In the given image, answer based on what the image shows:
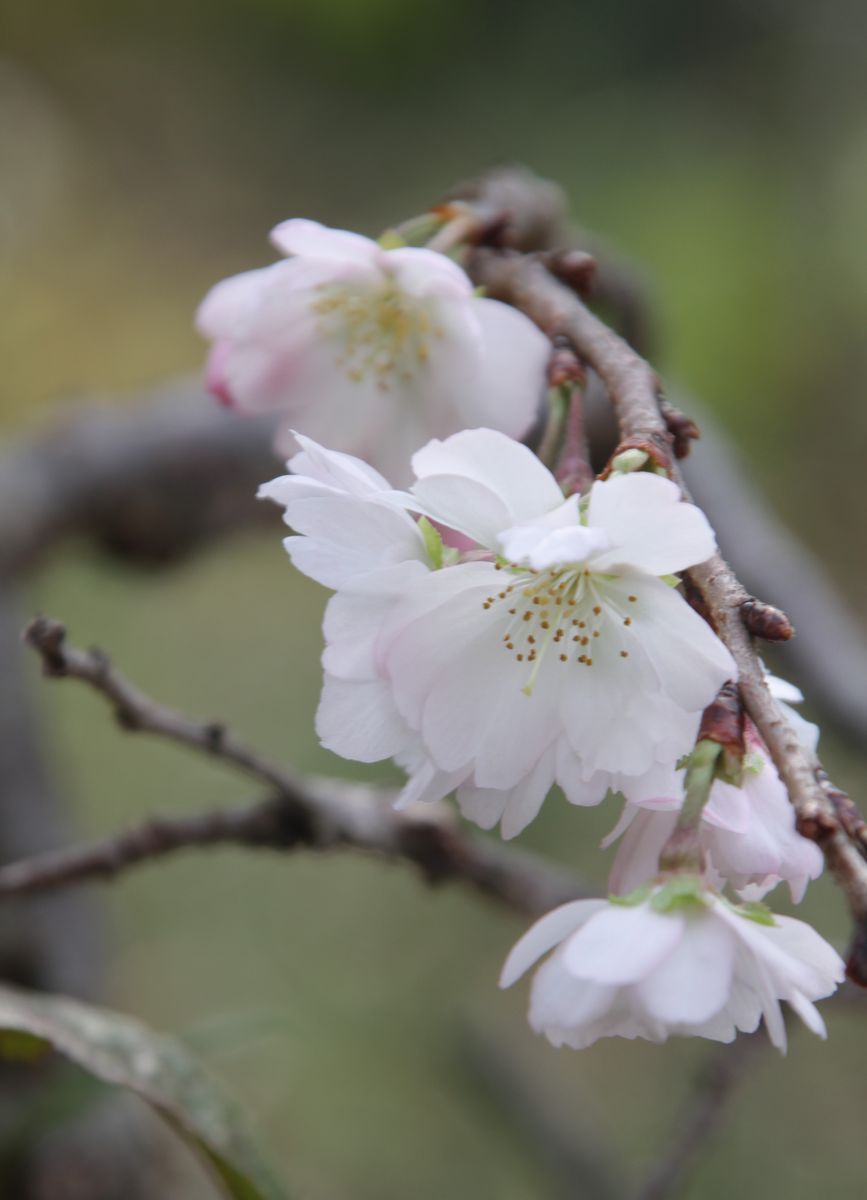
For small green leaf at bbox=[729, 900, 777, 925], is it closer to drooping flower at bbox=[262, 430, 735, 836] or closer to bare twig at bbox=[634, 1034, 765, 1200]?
drooping flower at bbox=[262, 430, 735, 836]

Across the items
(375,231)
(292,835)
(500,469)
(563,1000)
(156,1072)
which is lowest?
(156,1072)

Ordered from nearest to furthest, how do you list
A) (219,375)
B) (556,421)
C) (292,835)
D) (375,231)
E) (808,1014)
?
(808,1014) < (556,421) < (219,375) < (292,835) < (375,231)

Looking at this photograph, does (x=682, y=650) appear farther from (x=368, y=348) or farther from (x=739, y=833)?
(x=368, y=348)

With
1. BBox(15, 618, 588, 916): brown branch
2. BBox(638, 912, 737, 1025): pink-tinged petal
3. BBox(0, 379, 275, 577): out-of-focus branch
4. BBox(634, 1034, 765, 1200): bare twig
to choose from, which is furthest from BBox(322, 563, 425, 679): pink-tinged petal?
BBox(0, 379, 275, 577): out-of-focus branch

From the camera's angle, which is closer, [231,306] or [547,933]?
[547,933]

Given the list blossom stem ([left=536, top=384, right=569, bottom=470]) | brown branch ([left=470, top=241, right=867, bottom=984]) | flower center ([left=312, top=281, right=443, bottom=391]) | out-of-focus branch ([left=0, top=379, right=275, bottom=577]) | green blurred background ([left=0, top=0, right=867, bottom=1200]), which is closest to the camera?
brown branch ([left=470, top=241, right=867, bottom=984])

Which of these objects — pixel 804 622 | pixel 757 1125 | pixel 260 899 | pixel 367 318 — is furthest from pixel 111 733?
pixel 367 318

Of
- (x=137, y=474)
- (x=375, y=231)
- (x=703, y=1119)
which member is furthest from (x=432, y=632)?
(x=375, y=231)
